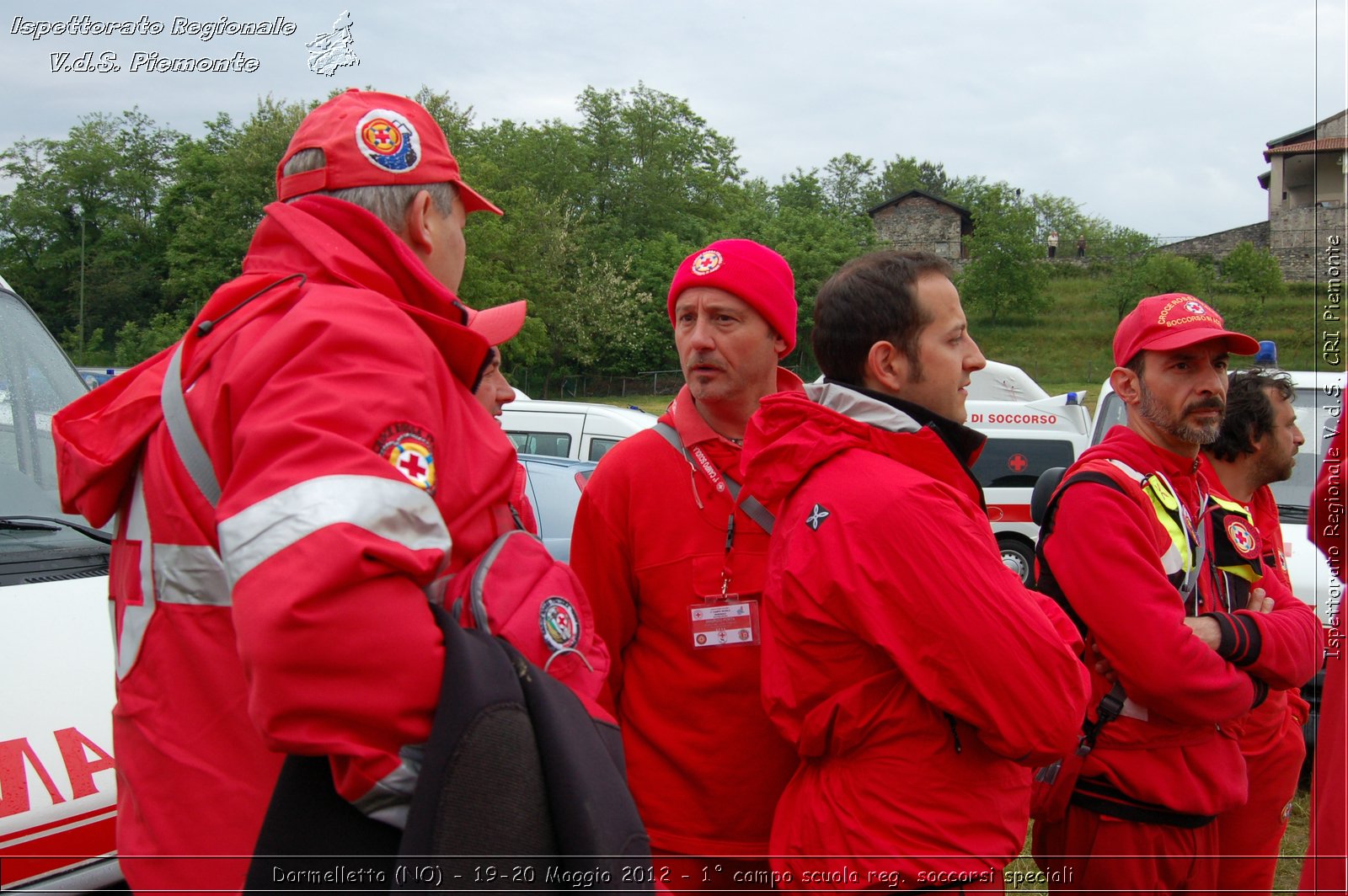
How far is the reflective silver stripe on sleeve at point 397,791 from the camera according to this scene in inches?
49.2

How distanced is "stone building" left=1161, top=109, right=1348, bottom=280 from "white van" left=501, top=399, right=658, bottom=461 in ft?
27.2

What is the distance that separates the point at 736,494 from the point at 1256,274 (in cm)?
4620

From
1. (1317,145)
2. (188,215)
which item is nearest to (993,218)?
(188,215)

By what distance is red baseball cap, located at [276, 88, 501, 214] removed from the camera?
1661mm

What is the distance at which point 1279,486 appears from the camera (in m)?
6.98

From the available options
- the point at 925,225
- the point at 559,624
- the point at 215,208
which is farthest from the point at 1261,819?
the point at 925,225

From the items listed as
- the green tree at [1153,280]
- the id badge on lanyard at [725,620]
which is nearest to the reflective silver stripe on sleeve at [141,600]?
the id badge on lanyard at [725,620]

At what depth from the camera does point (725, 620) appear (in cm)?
251

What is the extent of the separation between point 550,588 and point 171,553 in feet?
1.87

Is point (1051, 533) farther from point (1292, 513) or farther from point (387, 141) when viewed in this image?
point (1292, 513)

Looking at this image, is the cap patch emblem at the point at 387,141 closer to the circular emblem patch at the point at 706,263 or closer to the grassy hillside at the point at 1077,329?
the circular emblem patch at the point at 706,263

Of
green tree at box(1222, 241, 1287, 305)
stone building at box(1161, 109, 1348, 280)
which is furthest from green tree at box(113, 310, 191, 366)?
green tree at box(1222, 241, 1287, 305)

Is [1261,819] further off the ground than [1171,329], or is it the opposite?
[1171,329]

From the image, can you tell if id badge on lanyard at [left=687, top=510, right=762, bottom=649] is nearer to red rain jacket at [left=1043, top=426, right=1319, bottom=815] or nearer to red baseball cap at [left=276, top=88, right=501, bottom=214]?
red rain jacket at [left=1043, top=426, right=1319, bottom=815]
